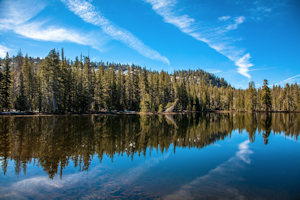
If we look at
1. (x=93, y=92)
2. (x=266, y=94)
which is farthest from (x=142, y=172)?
(x=266, y=94)

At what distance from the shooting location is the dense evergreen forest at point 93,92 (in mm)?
49531

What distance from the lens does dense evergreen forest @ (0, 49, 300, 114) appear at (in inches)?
1950

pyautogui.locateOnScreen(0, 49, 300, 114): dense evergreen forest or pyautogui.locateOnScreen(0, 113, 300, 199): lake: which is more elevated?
pyautogui.locateOnScreen(0, 49, 300, 114): dense evergreen forest

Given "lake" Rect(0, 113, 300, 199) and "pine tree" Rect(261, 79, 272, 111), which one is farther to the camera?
"pine tree" Rect(261, 79, 272, 111)

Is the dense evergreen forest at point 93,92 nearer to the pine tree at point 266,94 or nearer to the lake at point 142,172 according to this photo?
the pine tree at point 266,94

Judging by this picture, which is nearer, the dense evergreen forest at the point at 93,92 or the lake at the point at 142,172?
the lake at the point at 142,172

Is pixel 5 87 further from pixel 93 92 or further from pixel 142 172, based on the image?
pixel 142 172

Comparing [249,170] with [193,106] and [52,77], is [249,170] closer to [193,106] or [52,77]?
[52,77]

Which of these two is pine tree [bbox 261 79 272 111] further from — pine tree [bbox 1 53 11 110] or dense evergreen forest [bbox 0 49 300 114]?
pine tree [bbox 1 53 11 110]

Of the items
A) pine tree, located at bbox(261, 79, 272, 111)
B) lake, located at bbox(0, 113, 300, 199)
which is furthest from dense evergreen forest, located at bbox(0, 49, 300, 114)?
lake, located at bbox(0, 113, 300, 199)

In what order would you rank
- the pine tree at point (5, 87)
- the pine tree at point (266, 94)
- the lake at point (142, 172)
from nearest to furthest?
1. the lake at point (142, 172)
2. the pine tree at point (5, 87)
3. the pine tree at point (266, 94)

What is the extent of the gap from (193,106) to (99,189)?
106005 mm

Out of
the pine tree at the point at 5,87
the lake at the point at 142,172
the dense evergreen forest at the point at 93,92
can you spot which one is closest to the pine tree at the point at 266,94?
the dense evergreen forest at the point at 93,92

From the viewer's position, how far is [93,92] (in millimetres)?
61188
